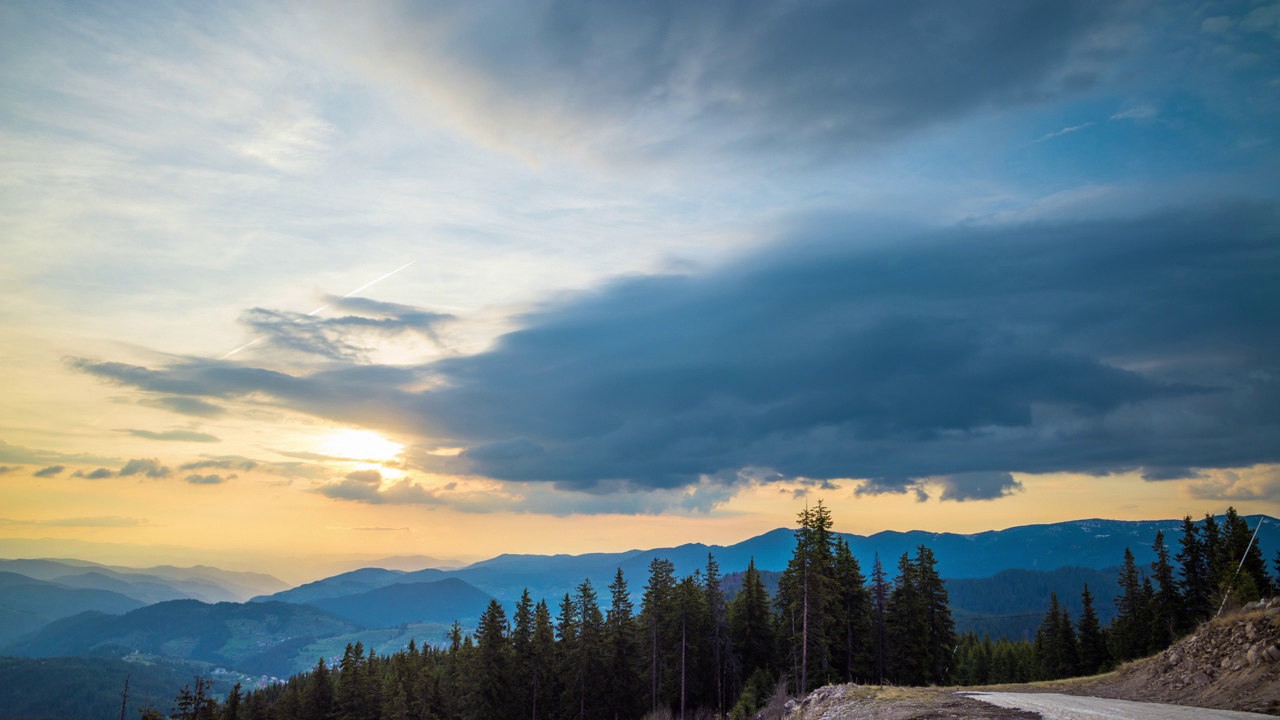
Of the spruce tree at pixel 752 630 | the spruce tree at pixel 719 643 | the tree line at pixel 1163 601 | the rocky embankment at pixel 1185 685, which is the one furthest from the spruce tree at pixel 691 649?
the rocky embankment at pixel 1185 685

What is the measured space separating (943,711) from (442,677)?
72657 mm

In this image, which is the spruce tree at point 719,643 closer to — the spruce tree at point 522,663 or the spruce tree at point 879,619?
the spruce tree at point 879,619

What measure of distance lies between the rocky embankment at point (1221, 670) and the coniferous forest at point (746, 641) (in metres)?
24.5

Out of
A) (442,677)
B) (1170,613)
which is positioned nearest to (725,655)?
(442,677)

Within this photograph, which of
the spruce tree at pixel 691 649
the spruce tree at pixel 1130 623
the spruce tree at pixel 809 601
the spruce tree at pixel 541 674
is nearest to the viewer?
the spruce tree at pixel 809 601

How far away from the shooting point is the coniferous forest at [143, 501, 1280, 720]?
179ft

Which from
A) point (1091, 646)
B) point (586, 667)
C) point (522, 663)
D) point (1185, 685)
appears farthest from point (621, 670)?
point (1091, 646)

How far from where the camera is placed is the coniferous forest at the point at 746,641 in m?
54.5

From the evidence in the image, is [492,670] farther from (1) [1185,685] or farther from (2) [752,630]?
(1) [1185,685]

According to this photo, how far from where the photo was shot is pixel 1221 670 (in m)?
23.4

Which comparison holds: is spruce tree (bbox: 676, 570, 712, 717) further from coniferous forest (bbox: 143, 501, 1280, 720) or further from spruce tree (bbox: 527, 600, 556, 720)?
spruce tree (bbox: 527, 600, 556, 720)

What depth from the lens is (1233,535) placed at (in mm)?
59125

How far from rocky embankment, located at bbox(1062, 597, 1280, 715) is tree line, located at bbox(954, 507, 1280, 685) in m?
28.8

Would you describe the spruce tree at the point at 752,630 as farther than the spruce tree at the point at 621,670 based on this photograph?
No
